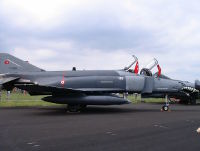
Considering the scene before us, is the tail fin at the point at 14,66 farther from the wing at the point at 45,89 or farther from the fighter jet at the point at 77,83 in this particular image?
the wing at the point at 45,89

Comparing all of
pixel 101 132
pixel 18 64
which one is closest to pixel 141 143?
pixel 101 132

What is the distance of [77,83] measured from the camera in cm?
1426

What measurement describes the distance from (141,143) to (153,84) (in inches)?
394

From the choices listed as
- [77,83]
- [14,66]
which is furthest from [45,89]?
[14,66]

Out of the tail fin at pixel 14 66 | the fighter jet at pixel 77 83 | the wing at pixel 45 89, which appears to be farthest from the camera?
the tail fin at pixel 14 66

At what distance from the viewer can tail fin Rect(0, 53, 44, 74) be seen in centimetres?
1555

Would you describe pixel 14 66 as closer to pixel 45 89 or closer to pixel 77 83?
pixel 45 89

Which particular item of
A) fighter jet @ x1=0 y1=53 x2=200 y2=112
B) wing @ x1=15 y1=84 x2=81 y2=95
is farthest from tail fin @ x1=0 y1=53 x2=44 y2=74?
wing @ x1=15 y1=84 x2=81 y2=95

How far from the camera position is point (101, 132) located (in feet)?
25.2

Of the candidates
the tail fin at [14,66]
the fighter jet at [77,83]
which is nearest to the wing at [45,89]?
the fighter jet at [77,83]

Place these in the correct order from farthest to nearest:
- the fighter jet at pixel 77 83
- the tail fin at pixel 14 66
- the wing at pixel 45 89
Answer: the tail fin at pixel 14 66 → the fighter jet at pixel 77 83 → the wing at pixel 45 89

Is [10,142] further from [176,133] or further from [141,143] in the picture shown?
[176,133]

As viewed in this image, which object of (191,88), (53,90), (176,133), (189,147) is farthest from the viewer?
(191,88)

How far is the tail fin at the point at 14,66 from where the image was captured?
51.0ft
